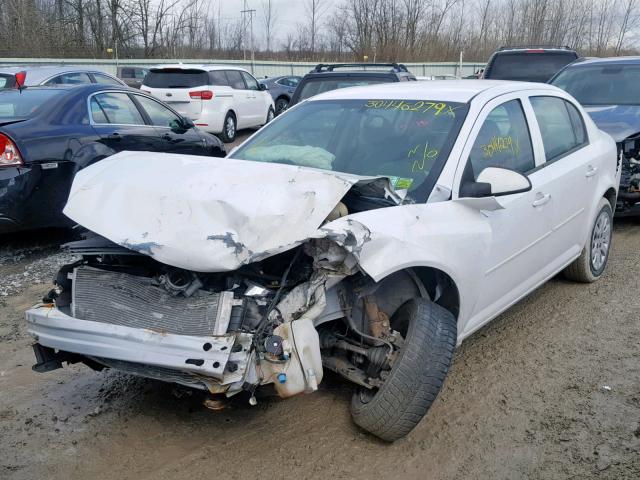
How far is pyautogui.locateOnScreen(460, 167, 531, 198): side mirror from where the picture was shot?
11.5 ft

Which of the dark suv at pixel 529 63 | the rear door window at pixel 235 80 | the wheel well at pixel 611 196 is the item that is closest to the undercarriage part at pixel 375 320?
the wheel well at pixel 611 196

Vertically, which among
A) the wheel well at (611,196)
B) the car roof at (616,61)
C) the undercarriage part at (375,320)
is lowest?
the undercarriage part at (375,320)

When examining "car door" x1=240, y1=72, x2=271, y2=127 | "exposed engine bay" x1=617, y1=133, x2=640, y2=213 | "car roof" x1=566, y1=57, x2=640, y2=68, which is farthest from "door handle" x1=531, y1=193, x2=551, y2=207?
"car door" x1=240, y1=72, x2=271, y2=127

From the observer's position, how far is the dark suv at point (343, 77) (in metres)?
8.66

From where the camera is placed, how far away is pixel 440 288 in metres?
3.48

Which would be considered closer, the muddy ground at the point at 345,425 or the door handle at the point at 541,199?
the muddy ground at the point at 345,425

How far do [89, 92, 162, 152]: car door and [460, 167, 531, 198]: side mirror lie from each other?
171 inches

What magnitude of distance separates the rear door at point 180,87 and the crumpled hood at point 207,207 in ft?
35.4

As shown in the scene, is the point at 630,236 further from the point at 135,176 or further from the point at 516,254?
the point at 135,176

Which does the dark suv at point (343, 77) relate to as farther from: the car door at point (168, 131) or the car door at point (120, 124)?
the car door at point (120, 124)

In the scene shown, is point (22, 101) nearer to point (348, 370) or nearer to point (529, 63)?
point (348, 370)

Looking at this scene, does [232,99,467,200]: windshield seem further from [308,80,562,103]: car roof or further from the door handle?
the door handle

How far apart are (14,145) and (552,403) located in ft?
15.9

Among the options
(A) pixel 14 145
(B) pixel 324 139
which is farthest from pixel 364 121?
(A) pixel 14 145
